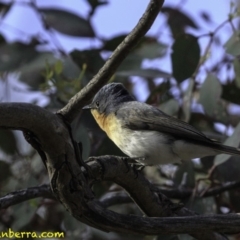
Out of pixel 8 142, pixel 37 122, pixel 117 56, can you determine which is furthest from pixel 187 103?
pixel 37 122

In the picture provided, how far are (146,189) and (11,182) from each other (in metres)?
2.19

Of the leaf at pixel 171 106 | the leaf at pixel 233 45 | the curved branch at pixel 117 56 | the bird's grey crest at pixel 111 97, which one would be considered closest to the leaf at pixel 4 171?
the bird's grey crest at pixel 111 97

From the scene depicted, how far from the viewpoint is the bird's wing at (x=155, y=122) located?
4.02 meters

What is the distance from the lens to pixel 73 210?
278 centimetres

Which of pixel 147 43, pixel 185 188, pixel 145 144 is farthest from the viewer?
pixel 147 43

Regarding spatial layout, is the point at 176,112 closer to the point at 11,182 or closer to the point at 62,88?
the point at 62,88

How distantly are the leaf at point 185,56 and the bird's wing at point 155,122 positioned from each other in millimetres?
366

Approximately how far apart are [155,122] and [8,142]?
1508 millimetres

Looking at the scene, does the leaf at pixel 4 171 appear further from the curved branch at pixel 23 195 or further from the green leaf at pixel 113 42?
the curved branch at pixel 23 195

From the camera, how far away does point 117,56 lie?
2.85m

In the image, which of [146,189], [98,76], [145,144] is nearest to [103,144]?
[145,144]

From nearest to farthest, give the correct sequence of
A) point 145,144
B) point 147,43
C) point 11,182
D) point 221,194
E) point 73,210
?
point 73,210 < point 145,144 < point 221,194 < point 11,182 < point 147,43

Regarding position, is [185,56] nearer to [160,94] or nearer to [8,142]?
[160,94]

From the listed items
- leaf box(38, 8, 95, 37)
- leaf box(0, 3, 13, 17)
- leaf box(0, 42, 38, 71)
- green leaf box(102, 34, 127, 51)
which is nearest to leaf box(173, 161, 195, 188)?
green leaf box(102, 34, 127, 51)
